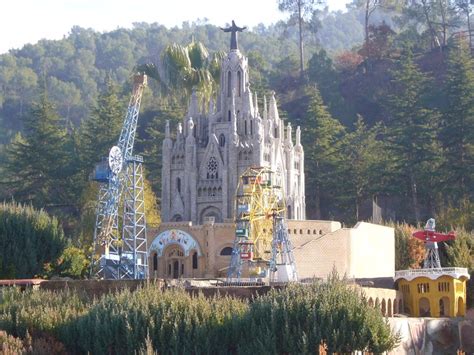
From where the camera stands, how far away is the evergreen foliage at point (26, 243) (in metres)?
66.5

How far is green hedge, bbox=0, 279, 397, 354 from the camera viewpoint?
39.8 meters

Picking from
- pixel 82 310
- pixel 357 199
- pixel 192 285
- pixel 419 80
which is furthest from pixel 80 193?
pixel 82 310

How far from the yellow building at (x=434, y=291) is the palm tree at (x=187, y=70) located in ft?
114

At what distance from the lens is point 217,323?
136ft

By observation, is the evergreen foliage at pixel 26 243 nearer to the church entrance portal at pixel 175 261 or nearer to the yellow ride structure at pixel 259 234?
the church entrance portal at pixel 175 261

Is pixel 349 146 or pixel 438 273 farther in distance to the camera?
pixel 349 146

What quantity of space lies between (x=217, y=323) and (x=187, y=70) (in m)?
51.3

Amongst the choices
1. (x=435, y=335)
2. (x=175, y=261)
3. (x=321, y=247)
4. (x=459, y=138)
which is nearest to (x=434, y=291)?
(x=435, y=335)

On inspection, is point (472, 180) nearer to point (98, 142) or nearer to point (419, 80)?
point (419, 80)

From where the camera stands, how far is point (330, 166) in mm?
89875

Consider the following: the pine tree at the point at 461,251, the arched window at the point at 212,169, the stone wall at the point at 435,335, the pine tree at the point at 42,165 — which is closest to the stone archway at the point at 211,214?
the arched window at the point at 212,169

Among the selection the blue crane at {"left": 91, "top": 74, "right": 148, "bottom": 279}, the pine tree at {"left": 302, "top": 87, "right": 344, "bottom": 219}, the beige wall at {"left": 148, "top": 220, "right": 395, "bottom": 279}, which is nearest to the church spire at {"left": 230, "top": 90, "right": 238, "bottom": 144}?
the blue crane at {"left": 91, "top": 74, "right": 148, "bottom": 279}

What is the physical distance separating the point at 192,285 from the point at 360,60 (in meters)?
69.9

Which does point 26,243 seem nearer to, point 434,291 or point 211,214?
point 211,214
